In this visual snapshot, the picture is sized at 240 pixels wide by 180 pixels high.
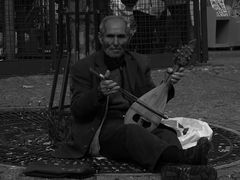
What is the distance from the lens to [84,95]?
4.20 meters

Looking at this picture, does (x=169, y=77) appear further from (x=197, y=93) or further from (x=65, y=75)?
(x=197, y=93)

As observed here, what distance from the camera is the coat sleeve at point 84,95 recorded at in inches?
162

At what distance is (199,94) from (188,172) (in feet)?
14.5

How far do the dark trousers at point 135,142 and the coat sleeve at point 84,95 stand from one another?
20 centimetres

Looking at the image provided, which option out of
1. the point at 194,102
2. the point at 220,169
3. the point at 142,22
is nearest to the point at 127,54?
the point at 220,169

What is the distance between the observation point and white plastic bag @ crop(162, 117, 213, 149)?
4504 millimetres

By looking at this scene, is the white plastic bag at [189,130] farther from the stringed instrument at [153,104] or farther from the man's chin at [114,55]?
the man's chin at [114,55]

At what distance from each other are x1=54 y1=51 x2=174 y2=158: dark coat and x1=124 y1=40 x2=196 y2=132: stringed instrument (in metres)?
0.13

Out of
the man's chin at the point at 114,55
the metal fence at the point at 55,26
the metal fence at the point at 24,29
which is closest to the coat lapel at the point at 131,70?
the man's chin at the point at 114,55

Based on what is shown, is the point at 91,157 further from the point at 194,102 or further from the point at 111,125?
the point at 194,102

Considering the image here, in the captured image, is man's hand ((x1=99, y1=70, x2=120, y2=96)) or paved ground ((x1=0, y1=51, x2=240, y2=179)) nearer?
man's hand ((x1=99, y1=70, x2=120, y2=96))

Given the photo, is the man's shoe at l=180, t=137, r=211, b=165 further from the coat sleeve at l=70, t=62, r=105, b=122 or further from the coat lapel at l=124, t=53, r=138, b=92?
the coat lapel at l=124, t=53, r=138, b=92

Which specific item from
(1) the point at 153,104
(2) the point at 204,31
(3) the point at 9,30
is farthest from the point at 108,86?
(2) the point at 204,31

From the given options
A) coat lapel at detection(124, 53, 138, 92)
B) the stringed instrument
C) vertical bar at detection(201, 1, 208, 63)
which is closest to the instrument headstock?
the stringed instrument
